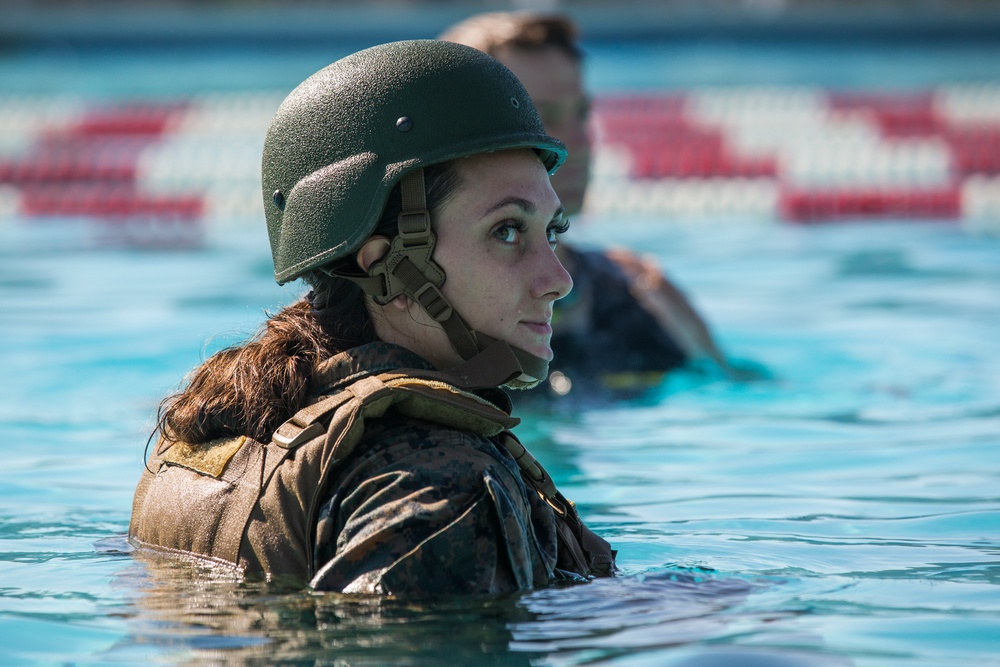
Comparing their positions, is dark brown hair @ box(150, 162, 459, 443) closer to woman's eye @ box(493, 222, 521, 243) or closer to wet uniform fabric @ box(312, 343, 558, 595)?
woman's eye @ box(493, 222, 521, 243)

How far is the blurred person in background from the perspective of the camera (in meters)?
6.23

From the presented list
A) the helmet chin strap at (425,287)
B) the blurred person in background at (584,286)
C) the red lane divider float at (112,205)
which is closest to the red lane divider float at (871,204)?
the red lane divider float at (112,205)

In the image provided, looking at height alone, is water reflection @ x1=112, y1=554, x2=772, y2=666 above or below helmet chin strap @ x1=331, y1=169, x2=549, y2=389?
below

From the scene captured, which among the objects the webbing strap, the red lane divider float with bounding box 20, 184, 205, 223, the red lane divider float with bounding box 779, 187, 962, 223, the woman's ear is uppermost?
the red lane divider float with bounding box 20, 184, 205, 223

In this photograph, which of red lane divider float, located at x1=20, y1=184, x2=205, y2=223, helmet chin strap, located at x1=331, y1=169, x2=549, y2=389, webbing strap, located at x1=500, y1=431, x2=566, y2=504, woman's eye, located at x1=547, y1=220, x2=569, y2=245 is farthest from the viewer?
red lane divider float, located at x1=20, y1=184, x2=205, y2=223

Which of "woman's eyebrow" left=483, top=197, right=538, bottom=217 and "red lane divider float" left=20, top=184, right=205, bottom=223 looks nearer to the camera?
Answer: "woman's eyebrow" left=483, top=197, right=538, bottom=217

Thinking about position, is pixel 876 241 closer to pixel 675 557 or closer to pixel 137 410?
pixel 137 410

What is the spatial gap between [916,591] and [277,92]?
1665 centimetres

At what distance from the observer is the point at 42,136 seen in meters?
16.5

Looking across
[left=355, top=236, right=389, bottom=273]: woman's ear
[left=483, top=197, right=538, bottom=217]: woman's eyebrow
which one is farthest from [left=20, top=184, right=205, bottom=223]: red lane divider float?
[left=483, top=197, right=538, bottom=217]: woman's eyebrow

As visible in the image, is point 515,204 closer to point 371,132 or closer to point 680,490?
point 371,132

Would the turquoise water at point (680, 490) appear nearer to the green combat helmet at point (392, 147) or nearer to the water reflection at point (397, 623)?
the water reflection at point (397, 623)

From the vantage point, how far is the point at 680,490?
4.79 meters

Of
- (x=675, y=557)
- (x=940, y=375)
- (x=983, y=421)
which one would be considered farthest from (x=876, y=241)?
(x=675, y=557)
